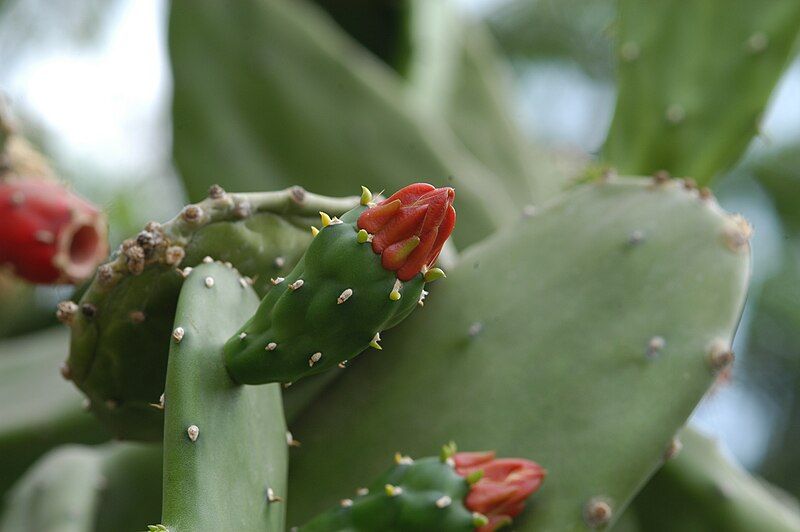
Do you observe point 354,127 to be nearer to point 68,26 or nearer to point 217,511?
point 217,511

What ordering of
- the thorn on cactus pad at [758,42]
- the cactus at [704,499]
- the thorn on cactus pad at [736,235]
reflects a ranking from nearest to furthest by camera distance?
the thorn on cactus pad at [736,235] → the cactus at [704,499] → the thorn on cactus pad at [758,42]

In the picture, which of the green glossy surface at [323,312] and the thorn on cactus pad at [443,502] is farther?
the thorn on cactus pad at [443,502]

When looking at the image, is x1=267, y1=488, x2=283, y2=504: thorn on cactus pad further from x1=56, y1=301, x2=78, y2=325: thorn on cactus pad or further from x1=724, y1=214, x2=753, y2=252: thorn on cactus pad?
x1=724, y1=214, x2=753, y2=252: thorn on cactus pad

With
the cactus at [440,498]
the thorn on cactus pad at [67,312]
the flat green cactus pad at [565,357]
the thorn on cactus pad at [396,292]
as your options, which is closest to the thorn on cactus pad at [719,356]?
the flat green cactus pad at [565,357]

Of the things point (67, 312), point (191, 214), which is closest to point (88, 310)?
point (67, 312)

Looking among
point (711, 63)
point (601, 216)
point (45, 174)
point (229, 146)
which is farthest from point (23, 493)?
point (711, 63)

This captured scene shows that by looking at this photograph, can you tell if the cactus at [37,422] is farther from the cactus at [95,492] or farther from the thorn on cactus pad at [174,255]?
the thorn on cactus pad at [174,255]
